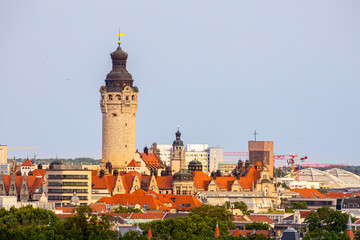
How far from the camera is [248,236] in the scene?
176m

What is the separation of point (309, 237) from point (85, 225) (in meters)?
25.2

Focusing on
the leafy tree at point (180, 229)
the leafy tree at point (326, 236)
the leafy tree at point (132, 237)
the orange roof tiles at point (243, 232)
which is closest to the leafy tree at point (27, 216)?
the leafy tree at point (180, 229)

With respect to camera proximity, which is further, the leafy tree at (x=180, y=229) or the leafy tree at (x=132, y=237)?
the leafy tree at (x=180, y=229)

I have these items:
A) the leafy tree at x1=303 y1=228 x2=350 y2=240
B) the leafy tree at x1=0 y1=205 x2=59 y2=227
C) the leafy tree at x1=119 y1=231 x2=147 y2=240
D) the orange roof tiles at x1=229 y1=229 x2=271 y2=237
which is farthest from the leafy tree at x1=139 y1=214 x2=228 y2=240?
the leafy tree at x1=303 y1=228 x2=350 y2=240

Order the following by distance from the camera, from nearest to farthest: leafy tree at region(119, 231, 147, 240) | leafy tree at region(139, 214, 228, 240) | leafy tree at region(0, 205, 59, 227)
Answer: leafy tree at region(119, 231, 147, 240), leafy tree at region(139, 214, 228, 240), leafy tree at region(0, 205, 59, 227)

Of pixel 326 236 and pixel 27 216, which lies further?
pixel 27 216

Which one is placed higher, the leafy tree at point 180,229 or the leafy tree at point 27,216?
the leafy tree at point 27,216

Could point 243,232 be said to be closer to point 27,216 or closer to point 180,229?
point 180,229

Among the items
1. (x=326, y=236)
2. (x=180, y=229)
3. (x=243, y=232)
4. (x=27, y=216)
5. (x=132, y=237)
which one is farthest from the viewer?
(x=27, y=216)

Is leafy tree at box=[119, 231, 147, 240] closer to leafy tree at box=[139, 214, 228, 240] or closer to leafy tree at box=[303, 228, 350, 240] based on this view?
leafy tree at box=[139, 214, 228, 240]

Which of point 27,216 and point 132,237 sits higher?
point 27,216

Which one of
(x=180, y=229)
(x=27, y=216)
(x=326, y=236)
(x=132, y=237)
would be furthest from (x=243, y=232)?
(x=132, y=237)

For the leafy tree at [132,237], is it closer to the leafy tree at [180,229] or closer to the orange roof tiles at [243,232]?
A: the leafy tree at [180,229]

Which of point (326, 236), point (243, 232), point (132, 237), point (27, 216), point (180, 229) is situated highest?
point (27, 216)
